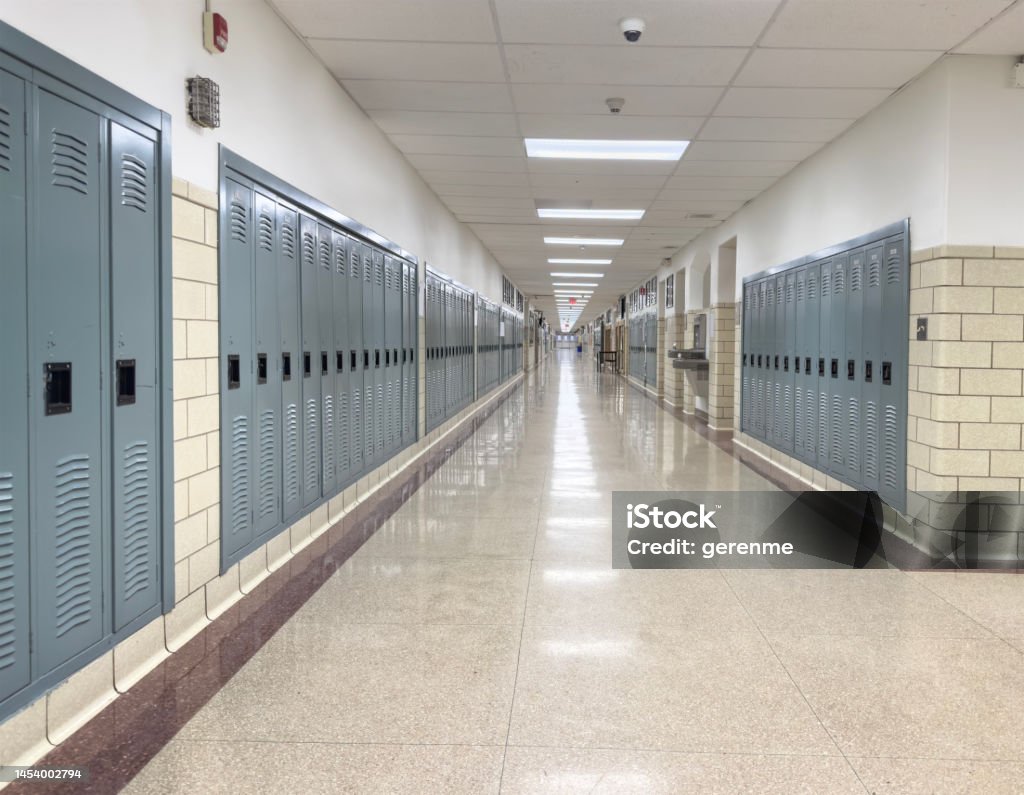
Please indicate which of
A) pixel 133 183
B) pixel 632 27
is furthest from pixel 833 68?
pixel 133 183

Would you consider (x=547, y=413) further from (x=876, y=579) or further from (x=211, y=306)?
(x=211, y=306)

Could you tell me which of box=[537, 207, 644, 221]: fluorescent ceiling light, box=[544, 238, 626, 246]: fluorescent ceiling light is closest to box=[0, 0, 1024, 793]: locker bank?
box=[537, 207, 644, 221]: fluorescent ceiling light

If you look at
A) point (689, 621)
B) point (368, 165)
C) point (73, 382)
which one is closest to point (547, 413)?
point (368, 165)

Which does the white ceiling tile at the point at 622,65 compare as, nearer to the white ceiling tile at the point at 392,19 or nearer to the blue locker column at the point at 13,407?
the white ceiling tile at the point at 392,19

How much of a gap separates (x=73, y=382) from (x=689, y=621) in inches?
95.5

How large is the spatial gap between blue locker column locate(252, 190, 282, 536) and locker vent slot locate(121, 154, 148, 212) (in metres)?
0.94

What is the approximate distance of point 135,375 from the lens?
2494mm

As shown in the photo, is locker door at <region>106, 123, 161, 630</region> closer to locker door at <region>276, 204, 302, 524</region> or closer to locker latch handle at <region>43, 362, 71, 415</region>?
locker latch handle at <region>43, 362, 71, 415</region>

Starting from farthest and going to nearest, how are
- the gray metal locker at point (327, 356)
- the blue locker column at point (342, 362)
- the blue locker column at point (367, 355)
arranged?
the blue locker column at point (367, 355), the blue locker column at point (342, 362), the gray metal locker at point (327, 356)

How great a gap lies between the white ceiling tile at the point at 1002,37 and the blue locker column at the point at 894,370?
1066mm

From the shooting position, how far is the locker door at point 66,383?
2.03 m

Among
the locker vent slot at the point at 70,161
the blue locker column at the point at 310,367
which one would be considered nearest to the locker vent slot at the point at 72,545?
the locker vent slot at the point at 70,161

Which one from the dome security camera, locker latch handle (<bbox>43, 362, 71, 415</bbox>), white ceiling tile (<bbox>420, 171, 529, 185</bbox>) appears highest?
white ceiling tile (<bbox>420, 171, 529, 185</bbox>)

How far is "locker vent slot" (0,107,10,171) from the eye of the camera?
6.16 ft
